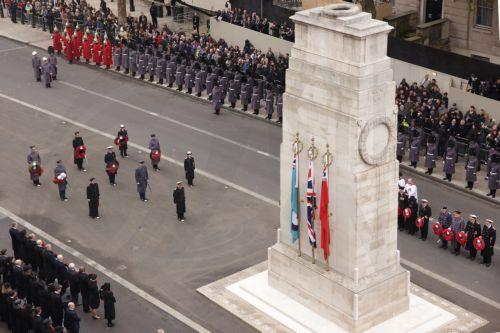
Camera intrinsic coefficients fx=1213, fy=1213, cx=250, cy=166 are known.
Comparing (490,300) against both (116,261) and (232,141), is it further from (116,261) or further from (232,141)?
(232,141)

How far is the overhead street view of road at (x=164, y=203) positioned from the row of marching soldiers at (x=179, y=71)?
746 millimetres

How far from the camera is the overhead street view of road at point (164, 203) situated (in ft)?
112

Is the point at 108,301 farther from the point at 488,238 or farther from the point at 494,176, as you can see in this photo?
the point at 494,176

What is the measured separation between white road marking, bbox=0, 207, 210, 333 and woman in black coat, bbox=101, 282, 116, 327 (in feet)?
5.34

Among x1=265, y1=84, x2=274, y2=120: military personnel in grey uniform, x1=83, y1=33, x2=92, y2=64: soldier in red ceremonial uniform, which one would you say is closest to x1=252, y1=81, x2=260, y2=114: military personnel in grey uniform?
x1=265, y1=84, x2=274, y2=120: military personnel in grey uniform

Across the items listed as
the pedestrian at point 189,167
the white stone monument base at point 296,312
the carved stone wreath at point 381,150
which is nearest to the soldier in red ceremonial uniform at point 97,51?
the pedestrian at point 189,167

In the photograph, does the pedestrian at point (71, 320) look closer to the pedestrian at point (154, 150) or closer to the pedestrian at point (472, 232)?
the pedestrian at point (472, 232)

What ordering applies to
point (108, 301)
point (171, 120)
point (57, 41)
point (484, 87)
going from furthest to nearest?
point (57, 41) → point (171, 120) → point (484, 87) → point (108, 301)

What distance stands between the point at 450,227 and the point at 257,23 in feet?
72.3

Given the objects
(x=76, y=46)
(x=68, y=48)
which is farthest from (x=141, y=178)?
(x=76, y=46)

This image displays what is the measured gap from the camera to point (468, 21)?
53.5m

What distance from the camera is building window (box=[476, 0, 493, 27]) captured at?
52.5m

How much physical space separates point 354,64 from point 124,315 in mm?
9698

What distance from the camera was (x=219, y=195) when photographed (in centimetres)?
4112
